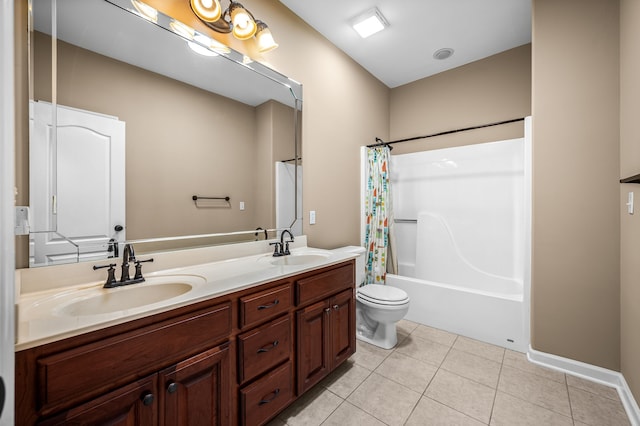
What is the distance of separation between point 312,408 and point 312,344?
360 mm

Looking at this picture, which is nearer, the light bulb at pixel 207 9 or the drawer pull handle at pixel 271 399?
the drawer pull handle at pixel 271 399

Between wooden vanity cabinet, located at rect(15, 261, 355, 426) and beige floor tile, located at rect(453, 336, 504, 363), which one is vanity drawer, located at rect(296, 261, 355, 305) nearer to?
wooden vanity cabinet, located at rect(15, 261, 355, 426)

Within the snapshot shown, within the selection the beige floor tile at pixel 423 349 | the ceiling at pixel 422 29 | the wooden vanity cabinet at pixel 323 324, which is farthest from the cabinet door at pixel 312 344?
the ceiling at pixel 422 29

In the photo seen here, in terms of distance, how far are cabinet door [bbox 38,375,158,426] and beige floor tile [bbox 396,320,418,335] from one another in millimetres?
2121

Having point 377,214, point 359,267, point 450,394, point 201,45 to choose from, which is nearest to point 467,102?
point 377,214

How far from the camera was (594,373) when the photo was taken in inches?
71.2

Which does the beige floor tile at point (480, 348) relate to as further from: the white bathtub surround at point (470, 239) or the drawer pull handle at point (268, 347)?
the drawer pull handle at point (268, 347)

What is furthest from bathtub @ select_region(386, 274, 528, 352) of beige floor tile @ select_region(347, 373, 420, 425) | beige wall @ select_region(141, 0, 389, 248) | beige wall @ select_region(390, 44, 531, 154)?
beige wall @ select_region(390, 44, 531, 154)

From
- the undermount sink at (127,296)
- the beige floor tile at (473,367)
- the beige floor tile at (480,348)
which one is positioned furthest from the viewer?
the beige floor tile at (480,348)

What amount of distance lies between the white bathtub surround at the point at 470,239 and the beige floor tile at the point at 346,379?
104cm

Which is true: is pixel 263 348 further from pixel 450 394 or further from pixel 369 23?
pixel 369 23

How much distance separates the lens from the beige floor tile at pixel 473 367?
1.83 m

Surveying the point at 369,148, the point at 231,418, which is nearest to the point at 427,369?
the point at 231,418

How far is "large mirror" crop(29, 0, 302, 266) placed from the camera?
1.15 meters
